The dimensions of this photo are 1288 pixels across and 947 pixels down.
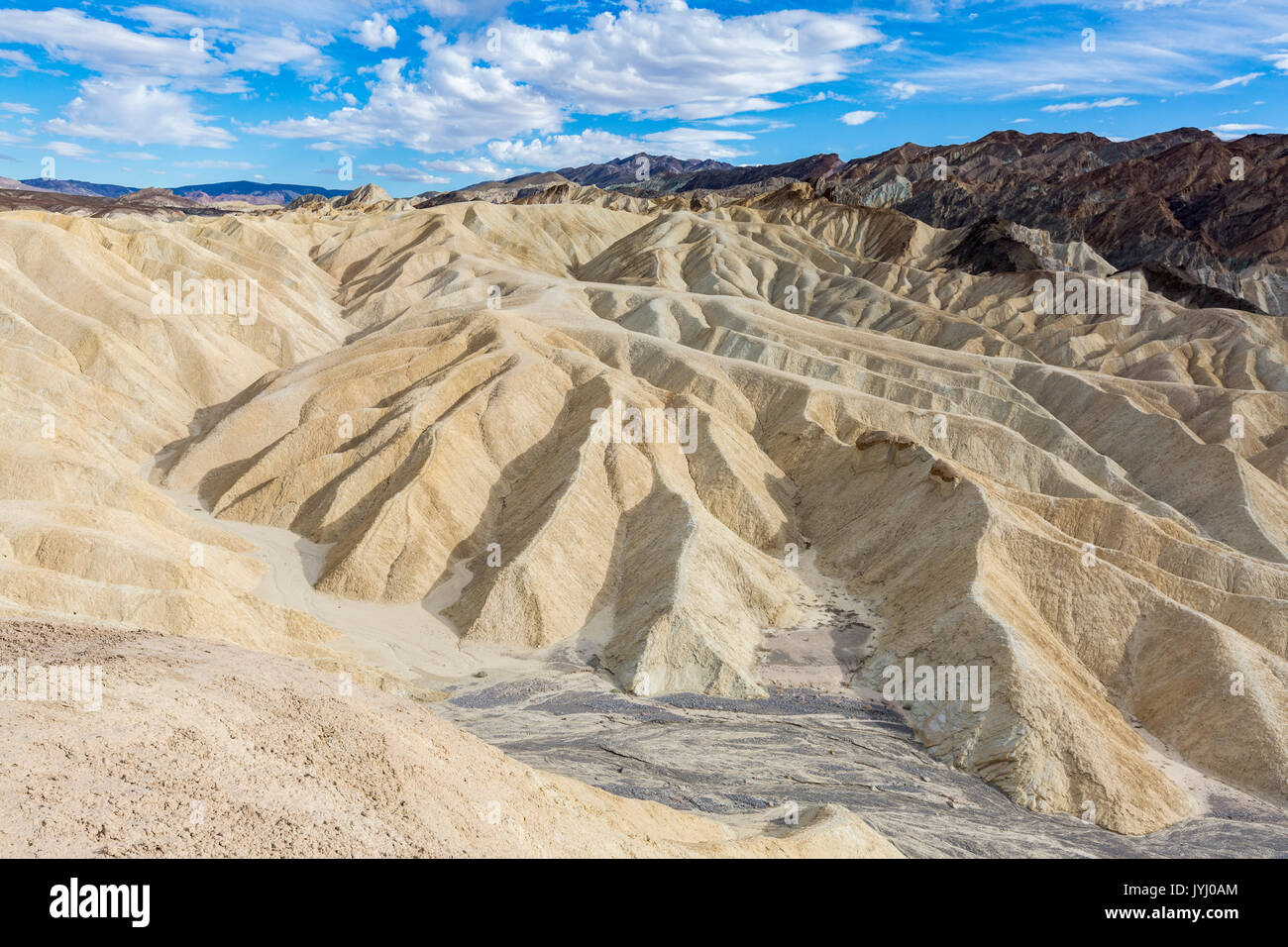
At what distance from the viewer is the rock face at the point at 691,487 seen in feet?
103

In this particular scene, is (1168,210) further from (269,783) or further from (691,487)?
(269,783)

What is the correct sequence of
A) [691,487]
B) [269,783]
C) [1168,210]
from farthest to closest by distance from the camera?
[1168,210]
[691,487]
[269,783]

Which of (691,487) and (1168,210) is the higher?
(1168,210)

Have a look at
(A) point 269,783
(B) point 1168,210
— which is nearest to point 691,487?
(A) point 269,783

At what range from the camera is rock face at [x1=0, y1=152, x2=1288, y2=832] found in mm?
31344

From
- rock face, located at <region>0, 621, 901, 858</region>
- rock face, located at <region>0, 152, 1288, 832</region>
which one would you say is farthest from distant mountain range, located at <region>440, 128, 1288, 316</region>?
rock face, located at <region>0, 621, 901, 858</region>

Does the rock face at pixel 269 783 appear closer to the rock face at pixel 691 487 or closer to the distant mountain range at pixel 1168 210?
the rock face at pixel 691 487

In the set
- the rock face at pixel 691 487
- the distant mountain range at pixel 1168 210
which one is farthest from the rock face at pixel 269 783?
the distant mountain range at pixel 1168 210

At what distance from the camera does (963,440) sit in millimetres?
55750

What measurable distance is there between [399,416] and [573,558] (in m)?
16.7

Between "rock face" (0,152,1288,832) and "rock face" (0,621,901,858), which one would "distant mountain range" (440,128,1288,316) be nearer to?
"rock face" (0,152,1288,832)

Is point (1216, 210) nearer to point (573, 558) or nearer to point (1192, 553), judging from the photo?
point (1192, 553)

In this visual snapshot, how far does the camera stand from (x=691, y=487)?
47.4 m

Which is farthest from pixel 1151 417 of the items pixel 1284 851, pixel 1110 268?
pixel 1110 268
